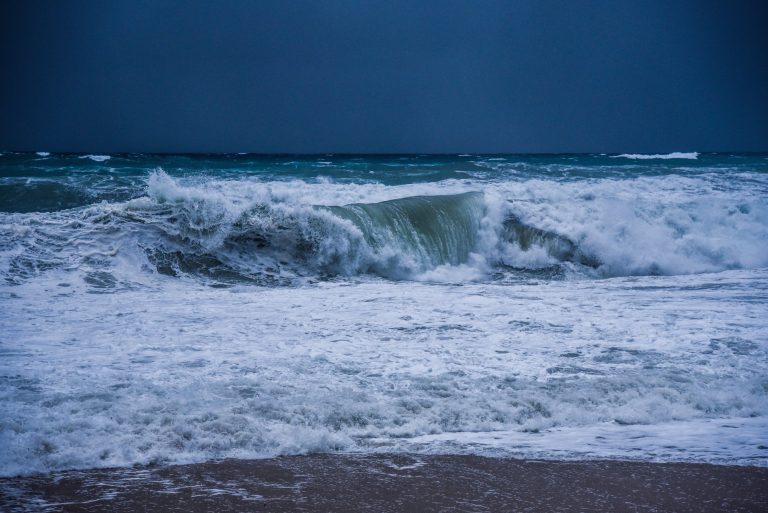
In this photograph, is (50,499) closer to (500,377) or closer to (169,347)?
(169,347)

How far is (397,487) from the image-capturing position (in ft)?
10.3

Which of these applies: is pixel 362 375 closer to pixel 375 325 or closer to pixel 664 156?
pixel 375 325

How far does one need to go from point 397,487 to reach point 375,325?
2933 millimetres

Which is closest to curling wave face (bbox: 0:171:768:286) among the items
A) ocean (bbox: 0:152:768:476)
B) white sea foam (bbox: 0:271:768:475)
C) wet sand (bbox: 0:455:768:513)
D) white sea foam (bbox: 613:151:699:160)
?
ocean (bbox: 0:152:768:476)

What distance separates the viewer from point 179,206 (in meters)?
9.77

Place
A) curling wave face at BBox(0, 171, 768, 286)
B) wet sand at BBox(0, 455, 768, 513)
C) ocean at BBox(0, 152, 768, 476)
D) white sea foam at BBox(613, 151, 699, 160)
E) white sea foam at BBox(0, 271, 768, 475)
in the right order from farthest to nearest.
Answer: white sea foam at BBox(613, 151, 699, 160) → curling wave face at BBox(0, 171, 768, 286) → ocean at BBox(0, 152, 768, 476) → white sea foam at BBox(0, 271, 768, 475) → wet sand at BBox(0, 455, 768, 513)

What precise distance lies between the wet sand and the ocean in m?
0.14

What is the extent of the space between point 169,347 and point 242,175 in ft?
42.0

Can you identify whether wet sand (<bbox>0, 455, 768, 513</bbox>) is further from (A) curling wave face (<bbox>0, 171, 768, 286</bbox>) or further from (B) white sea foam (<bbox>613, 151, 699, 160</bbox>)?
(B) white sea foam (<bbox>613, 151, 699, 160</bbox>)

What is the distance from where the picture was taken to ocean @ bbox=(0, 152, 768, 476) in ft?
12.3

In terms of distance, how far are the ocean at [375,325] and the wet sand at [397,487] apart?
138 mm

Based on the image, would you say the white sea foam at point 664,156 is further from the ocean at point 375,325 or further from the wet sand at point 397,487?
the wet sand at point 397,487

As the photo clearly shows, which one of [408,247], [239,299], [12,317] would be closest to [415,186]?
[408,247]

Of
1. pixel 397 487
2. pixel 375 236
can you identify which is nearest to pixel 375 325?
pixel 397 487
